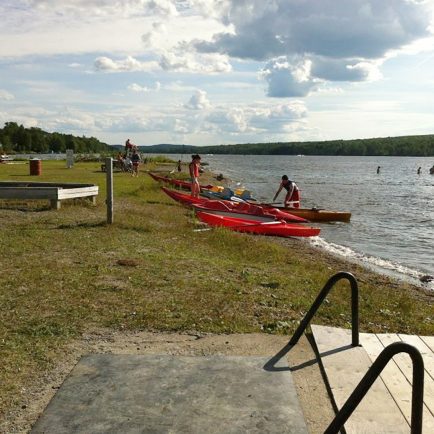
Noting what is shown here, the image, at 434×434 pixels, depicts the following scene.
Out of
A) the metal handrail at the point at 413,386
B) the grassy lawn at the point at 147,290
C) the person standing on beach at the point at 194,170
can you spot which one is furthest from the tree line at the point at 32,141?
the metal handrail at the point at 413,386

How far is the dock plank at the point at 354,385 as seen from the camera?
3807 millimetres

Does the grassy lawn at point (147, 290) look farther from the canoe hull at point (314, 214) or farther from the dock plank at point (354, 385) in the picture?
the canoe hull at point (314, 214)

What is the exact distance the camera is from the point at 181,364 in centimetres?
483

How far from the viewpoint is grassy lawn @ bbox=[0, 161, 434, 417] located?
5.88m

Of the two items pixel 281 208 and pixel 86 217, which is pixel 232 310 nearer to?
pixel 86 217

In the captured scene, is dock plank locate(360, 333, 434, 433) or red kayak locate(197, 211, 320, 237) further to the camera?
red kayak locate(197, 211, 320, 237)

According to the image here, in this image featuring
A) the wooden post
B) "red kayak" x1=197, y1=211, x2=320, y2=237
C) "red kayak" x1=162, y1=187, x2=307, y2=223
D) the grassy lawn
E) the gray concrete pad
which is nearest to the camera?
the gray concrete pad

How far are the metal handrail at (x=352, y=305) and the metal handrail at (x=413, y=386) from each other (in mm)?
1943

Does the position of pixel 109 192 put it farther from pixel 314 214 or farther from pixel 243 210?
pixel 314 214

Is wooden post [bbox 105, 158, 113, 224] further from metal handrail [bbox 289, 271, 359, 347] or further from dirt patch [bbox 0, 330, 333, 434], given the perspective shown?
metal handrail [bbox 289, 271, 359, 347]

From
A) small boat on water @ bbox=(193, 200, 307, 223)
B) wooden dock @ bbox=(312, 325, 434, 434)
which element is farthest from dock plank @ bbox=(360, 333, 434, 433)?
small boat on water @ bbox=(193, 200, 307, 223)

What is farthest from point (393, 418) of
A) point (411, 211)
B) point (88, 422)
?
point (411, 211)

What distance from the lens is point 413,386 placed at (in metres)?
3.00

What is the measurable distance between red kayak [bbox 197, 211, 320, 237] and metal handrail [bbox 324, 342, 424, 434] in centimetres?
1309
